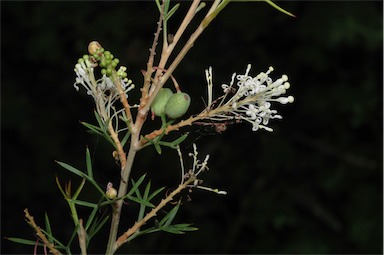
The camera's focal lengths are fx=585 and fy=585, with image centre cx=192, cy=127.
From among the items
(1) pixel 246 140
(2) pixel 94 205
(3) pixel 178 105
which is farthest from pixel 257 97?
(1) pixel 246 140

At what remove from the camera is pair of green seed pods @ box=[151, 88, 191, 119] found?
53cm

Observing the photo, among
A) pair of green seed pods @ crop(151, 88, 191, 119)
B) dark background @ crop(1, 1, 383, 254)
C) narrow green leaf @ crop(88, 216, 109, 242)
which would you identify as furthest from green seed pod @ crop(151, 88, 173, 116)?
dark background @ crop(1, 1, 383, 254)

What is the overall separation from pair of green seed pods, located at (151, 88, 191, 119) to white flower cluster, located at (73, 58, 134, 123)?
3cm

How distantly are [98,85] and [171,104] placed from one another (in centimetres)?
8

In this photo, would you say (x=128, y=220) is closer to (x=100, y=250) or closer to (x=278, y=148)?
(x=100, y=250)

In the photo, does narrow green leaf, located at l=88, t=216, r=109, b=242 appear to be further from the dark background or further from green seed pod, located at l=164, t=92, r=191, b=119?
the dark background

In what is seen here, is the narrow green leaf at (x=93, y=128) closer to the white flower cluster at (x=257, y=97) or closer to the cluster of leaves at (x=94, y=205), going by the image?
the cluster of leaves at (x=94, y=205)

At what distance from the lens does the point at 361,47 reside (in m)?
2.23

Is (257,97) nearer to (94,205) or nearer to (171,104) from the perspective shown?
(171,104)

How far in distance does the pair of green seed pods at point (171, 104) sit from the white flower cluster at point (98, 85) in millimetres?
31

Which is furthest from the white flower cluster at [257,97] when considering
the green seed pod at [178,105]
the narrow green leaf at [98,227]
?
the narrow green leaf at [98,227]

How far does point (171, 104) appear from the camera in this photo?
0.54 metres

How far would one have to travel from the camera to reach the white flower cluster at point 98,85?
1.82 feet

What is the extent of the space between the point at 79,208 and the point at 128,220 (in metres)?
0.20
